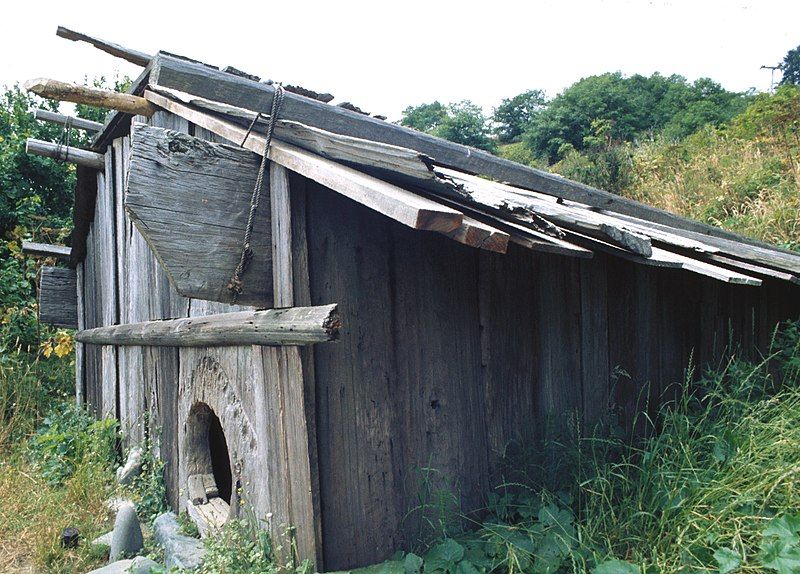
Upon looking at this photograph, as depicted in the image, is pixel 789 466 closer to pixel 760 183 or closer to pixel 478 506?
pixel 478 506

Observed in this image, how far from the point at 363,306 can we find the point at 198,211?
858 millimetres

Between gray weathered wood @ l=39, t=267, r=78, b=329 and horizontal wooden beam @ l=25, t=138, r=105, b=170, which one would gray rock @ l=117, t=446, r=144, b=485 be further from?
gray weathered wood @ l=39, t=267, r=78, b=329

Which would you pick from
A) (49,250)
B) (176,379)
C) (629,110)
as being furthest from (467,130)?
(176,379)

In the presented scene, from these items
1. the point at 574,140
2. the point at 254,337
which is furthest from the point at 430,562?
the point at 574,140

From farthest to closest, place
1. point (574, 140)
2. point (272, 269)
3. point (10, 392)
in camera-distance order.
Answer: point (574, 140)
point (10, 392)
point (272, 269)

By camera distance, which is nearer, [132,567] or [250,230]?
[250,230]

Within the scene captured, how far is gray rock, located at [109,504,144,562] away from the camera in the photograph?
4078mm

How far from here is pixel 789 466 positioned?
2752 millimetres

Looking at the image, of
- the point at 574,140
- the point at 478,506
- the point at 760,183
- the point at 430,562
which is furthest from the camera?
the point at 574,140

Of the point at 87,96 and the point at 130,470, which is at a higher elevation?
the point at 87,96

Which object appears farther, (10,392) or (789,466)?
(10,392)

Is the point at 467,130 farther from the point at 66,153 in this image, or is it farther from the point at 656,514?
the point at 656,514

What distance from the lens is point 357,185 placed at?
2291 mm

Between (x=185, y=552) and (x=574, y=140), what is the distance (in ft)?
78.7
